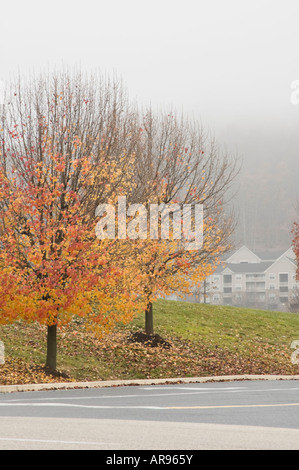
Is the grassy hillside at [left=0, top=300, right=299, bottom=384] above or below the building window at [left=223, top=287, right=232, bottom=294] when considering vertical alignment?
below

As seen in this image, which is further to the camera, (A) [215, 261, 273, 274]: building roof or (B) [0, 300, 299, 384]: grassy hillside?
(A) [215, 261, 273, 274]: building roof

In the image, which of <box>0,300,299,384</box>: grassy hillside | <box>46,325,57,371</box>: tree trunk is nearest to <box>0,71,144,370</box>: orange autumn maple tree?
<box>46,325,57,371</box>: tree trunk

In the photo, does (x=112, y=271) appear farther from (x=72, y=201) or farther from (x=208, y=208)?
(x=208, y=208)

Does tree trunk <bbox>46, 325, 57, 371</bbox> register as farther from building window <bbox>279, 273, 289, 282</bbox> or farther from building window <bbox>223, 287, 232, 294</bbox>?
building window <bbox>223, 287, 232, 294</bbox>

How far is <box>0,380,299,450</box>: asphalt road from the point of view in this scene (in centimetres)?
798

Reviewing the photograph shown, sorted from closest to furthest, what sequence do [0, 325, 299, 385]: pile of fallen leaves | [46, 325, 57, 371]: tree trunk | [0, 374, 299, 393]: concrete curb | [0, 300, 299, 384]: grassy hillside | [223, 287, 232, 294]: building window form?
1. [0, 374, 299, 393]: concrete curb
2. [46, 325, 57, 371]: tree trunk
3. [0, 325, 299, 385]: pile of fallen leaves
4. [0, 300, 299, 384]: grassy hillside
5. [223, 287, 232, 294]: building window

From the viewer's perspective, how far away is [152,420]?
10.5 m

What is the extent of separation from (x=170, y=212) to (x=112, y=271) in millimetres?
7493

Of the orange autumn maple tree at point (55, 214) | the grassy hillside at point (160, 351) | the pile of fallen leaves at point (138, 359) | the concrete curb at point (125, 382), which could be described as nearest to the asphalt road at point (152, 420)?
the concrete curb at point (125, 382)

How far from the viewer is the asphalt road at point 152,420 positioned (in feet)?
26.2

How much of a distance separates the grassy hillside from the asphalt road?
5.11m

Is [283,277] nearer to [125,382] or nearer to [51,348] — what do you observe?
[125,382]
